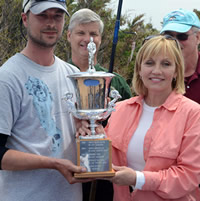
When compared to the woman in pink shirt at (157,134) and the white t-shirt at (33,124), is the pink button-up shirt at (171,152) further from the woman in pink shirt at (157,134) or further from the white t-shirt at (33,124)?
the white t-shirt at (33,124)

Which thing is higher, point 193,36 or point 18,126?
point 193,36

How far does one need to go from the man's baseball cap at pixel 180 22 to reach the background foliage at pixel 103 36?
5379 millimetres

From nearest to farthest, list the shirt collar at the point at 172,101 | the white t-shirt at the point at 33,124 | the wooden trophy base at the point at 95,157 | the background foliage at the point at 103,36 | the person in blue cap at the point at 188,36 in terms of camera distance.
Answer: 1. the white t-shirt at the point at 33,124
2. the wooden trophy base at the point at 95,157
3. the shirt collar at the point at 172,101
4. the person in blue cap at the point at 188,36
5. the background foliage at the point at 103,36

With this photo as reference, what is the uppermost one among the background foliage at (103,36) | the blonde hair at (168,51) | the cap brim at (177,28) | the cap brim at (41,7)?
the cap brim at (41,7)

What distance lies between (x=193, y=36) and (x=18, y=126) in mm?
2024

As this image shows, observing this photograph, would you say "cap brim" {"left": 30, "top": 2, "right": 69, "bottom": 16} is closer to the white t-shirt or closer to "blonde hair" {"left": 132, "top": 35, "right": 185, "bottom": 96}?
the white t-shirt

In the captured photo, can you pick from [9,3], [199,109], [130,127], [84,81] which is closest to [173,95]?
[199,109]

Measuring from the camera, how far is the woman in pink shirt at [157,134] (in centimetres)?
210

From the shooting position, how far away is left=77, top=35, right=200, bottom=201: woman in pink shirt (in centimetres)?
210

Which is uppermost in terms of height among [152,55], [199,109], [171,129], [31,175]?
[152,55]

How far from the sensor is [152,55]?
232cm

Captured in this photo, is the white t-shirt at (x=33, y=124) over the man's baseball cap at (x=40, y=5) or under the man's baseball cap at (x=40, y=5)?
under

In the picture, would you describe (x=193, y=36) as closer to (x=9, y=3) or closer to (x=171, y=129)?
(x=171, y=129)

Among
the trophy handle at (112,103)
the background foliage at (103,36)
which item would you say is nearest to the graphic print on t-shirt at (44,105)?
the trophy handle at (112,103)
